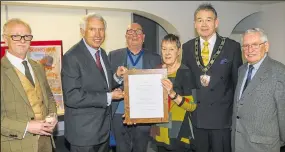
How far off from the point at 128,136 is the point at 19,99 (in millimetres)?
1255

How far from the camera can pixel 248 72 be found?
2.46m

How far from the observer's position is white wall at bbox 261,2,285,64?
6.36m

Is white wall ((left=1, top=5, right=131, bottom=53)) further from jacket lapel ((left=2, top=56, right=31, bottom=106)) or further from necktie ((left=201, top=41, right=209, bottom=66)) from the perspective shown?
necktie ((left=201, top=41, right=209, bottom=66))

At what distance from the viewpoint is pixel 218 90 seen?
279 centimetres

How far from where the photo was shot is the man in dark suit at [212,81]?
9.11ft

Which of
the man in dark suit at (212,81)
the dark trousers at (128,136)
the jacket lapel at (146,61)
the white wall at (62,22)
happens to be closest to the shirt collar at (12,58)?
the dark trousers at (128,136)

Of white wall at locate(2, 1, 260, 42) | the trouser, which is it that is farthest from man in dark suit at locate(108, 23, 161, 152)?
white wall at locate(2, 1, 260, 42)

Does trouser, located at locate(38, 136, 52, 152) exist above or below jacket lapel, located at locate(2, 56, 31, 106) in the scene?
below

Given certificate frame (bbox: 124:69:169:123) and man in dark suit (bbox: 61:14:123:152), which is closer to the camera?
man in dark suit (bbox: 61:14:123:152)

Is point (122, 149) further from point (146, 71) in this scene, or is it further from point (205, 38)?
point (205, 38)

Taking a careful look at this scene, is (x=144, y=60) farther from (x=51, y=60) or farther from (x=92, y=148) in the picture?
(x=51, y=60)

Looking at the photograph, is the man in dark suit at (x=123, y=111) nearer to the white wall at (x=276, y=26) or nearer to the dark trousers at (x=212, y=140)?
the dark trousers at (x=212, y=140)

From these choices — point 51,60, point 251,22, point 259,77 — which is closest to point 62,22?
point 51,60

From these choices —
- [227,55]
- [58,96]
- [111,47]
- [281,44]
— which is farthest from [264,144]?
[281,44]
